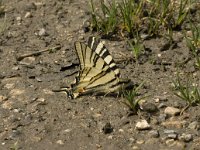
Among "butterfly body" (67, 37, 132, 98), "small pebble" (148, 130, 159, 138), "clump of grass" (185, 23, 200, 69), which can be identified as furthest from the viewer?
"clump of grass" (185, 23, 200, 69)

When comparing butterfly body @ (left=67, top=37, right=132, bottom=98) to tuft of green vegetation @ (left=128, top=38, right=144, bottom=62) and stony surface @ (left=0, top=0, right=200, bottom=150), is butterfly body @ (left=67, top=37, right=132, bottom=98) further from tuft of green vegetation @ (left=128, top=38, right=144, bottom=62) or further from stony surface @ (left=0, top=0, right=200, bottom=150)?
tuft of green vegetation @ (left=128, top=38, right=144, bottom=62)

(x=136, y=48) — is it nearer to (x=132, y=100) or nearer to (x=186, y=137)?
(x=132, y=100)

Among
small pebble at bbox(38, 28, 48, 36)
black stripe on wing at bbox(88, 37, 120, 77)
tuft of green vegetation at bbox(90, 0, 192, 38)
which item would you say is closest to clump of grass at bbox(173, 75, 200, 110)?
black stripe on wing at bbox(88, 37, 120, 77)

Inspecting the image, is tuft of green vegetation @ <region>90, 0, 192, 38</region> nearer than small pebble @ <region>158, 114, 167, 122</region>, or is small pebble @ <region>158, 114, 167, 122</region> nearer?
small pebble @ <region>158, 114, 167, 122</region>

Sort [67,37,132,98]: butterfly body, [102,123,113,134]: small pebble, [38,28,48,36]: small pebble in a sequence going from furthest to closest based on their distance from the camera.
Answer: [38,28,48,36]: small pebble → [67,37,132,98]: butterfly body → [102,123,113,134]: small pebble

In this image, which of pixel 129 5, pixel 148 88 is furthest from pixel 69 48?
pixel 148 88

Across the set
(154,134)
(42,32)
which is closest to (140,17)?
(42,32)

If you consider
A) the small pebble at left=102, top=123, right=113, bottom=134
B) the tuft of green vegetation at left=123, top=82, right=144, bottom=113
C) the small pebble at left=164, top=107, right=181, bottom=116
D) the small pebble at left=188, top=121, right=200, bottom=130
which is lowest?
the small pebble at left=102, top=123, right=113, bottom=134

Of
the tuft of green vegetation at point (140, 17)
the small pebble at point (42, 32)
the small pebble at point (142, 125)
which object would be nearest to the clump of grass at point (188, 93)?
the small pebble at point (142, 125)
